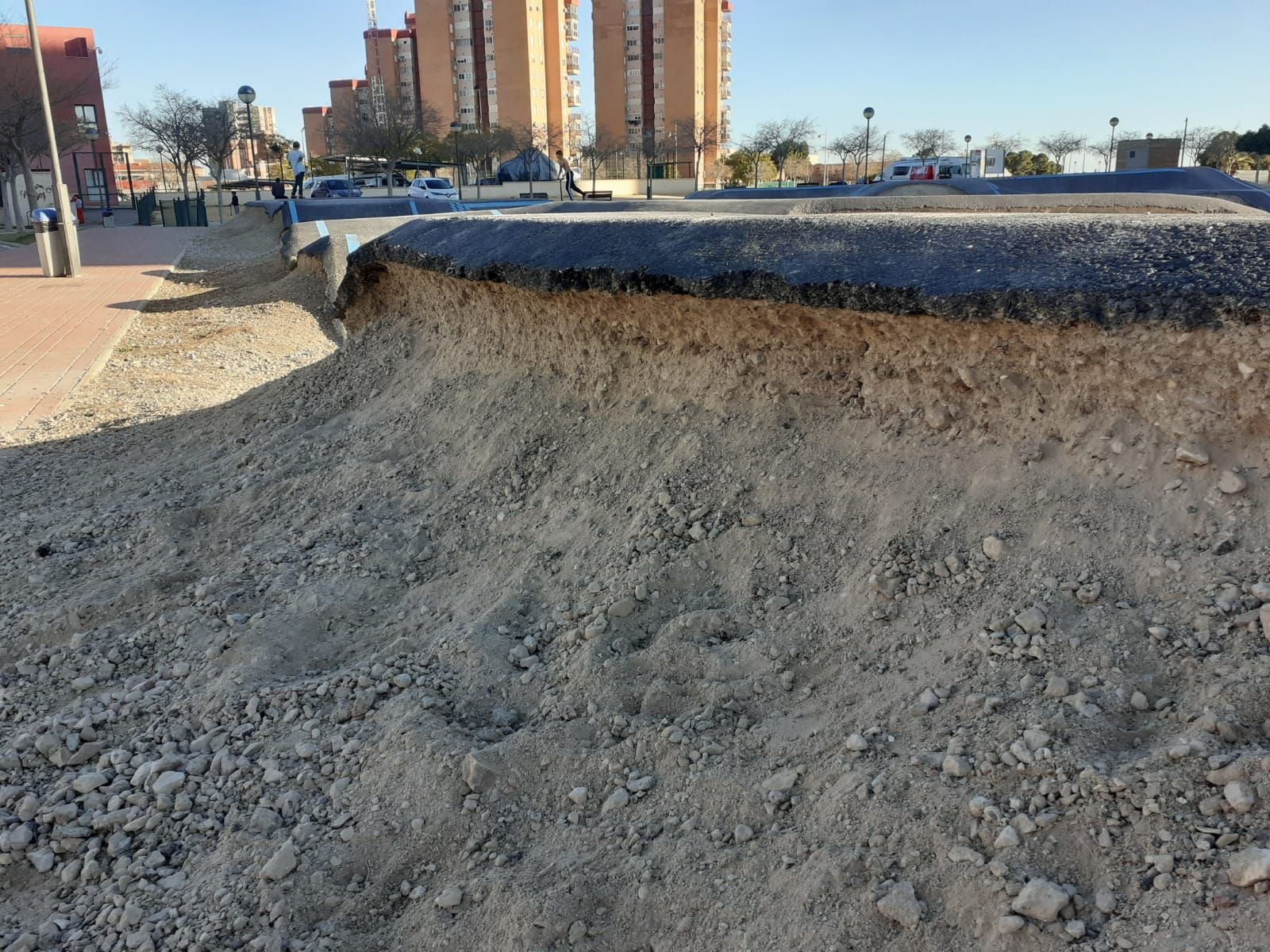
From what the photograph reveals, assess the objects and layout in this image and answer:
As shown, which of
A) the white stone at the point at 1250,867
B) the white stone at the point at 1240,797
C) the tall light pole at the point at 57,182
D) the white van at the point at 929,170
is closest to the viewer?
the white stone at the point at 1250,867

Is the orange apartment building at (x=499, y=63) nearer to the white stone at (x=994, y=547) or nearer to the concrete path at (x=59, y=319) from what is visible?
the concrete path at (x=59, y=319)

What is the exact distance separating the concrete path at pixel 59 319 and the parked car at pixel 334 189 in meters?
15.7

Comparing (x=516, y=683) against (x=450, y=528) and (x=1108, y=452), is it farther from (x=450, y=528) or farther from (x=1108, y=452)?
(x=1108, y=452)

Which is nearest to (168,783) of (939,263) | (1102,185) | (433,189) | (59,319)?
(939,263)

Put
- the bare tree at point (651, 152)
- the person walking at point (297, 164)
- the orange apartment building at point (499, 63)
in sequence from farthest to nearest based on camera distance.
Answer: the orange apartment building at point (499, 63) < the bare tree at point (651, 152) < the person walking at point (297, 164)

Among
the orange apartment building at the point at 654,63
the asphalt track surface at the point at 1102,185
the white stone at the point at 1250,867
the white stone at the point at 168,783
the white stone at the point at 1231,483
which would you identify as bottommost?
the white stone at the point at 168,783

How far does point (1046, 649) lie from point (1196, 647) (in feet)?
0.95

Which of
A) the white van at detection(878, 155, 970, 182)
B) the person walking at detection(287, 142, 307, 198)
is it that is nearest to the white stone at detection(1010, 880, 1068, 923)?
the person walking at detection(287, 142, 307, 198)

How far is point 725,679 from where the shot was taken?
8.30 ft

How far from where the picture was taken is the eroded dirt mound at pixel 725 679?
186 cm

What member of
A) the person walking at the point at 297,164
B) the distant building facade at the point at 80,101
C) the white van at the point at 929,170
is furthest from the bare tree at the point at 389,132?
the white van at the point at 929,170

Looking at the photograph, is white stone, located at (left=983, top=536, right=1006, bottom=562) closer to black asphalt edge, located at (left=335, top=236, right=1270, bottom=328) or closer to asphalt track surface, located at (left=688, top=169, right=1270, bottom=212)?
black asphalt edge, located at (left=335, top=236, right=1270, bottom=328)

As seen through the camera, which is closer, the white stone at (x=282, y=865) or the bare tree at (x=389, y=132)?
the white stone at (x=282, y=865)

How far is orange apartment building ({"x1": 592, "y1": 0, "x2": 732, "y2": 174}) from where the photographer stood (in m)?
66.5
